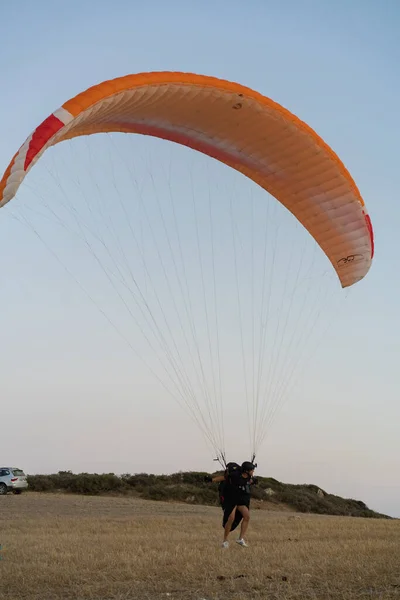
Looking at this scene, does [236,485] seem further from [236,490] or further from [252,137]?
[252,137]

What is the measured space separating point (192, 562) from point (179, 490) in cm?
2201

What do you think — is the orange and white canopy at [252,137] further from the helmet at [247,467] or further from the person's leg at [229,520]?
the person's leg at [229,520]

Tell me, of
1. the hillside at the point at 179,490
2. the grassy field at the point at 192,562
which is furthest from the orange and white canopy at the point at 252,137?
the hillside at the point at 179,490

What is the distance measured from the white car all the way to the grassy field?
1311 cm

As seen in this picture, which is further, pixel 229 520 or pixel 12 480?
pixel 12 480

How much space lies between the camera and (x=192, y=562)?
1029cm

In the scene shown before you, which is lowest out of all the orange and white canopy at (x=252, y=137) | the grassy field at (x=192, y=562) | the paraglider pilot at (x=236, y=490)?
the grassy field at (x=192, y=562)

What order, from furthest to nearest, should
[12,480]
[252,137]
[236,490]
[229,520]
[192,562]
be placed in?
[12,480], [252,137], [236,490], [229,520], [192,562]

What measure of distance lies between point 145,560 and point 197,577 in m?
1.31

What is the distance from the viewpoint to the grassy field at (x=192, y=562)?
852 cm

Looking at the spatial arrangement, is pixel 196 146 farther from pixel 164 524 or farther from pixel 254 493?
pixel 254 493

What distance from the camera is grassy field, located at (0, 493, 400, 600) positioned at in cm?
852

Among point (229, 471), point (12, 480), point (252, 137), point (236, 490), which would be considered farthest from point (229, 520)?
point (12, 480)

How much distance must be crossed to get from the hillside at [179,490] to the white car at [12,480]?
270 centimetres
